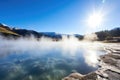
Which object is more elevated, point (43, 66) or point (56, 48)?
point (43, 66)

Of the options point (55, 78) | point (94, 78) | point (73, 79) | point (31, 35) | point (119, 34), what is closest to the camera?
point (94, 78)

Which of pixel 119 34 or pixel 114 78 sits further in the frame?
pixel 119 34

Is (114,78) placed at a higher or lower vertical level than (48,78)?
higher

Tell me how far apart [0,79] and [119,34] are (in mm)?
143437

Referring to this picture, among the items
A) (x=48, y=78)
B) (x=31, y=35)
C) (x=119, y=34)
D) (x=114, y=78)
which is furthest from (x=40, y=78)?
(x=31, y=35)

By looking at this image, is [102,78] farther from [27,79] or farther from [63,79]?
[27,79]

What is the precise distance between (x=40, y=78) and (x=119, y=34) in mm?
139508

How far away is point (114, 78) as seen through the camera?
16078mm

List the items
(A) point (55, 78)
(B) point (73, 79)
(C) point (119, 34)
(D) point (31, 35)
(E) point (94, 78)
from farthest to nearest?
(D) point (31, 35)
(C) point (119, 34)
(A) point (55, 78)
(B) point (73, 79)
(E) point (94, 78)

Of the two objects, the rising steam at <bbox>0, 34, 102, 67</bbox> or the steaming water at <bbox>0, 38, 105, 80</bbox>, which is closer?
the steaming water at <bbox>0, 38, 105, 80</bbox>

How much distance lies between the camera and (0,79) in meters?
18.1

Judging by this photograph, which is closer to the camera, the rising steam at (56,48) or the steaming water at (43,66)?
the steaming water at (43,66)

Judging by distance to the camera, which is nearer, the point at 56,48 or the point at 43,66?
the point at 43,66

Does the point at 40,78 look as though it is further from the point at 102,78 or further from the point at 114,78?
the point at 114,78
